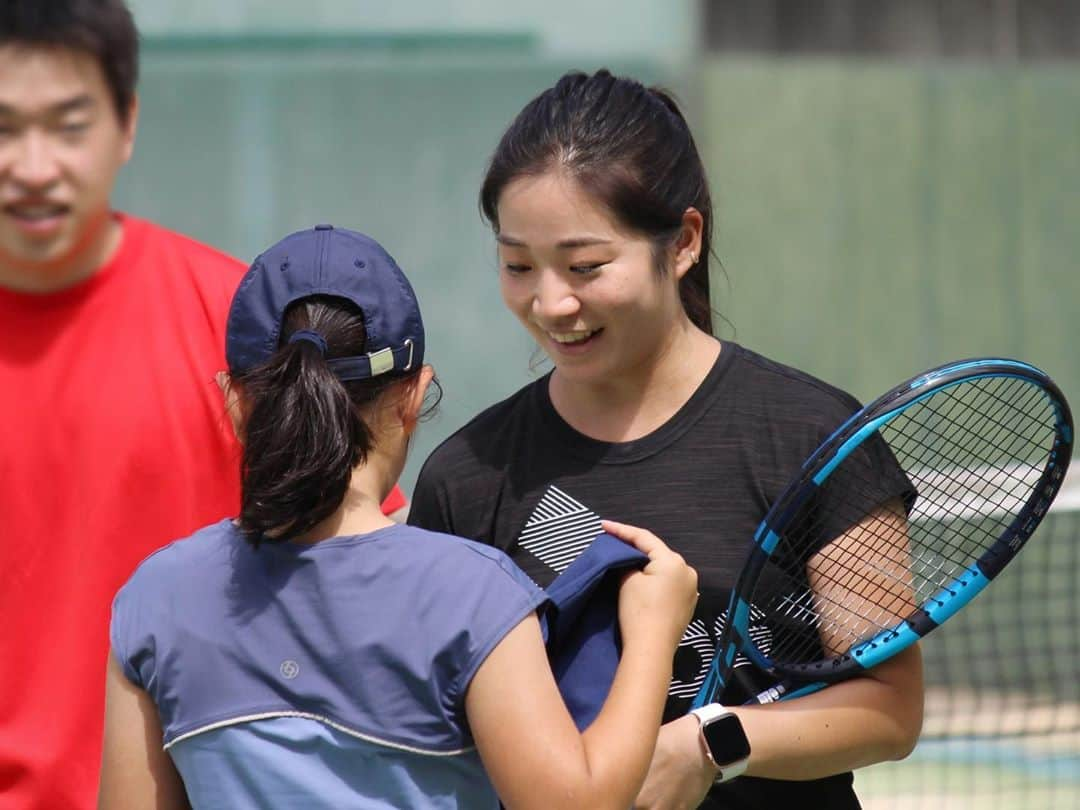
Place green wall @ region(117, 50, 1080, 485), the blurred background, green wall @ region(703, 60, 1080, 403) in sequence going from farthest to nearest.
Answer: green wall @ region(703, 60, 1080, 403), green wall @ region(117, 50, 1080, 485), the blurred background

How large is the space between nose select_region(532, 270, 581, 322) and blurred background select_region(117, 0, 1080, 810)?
13.5 ft

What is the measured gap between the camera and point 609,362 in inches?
95.4

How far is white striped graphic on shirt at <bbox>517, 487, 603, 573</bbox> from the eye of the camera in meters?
2.37

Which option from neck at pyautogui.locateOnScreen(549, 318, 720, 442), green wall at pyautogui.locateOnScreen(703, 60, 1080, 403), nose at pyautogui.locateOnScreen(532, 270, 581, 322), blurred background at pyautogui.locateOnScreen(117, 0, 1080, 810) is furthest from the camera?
green wall at pyautogui.locateOnScreen(703, 60, 1080, 403)

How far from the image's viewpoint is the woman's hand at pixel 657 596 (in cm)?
206

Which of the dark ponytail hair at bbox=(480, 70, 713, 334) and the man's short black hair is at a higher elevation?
the man's short black hair

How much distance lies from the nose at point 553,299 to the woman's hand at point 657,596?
0.36 metres

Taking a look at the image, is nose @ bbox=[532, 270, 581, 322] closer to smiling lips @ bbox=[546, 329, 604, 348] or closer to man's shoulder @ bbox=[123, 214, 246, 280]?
smiling lips @ bbox=[546, 329, 604, 348]

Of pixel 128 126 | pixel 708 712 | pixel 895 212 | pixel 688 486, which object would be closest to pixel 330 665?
pixel 708 712

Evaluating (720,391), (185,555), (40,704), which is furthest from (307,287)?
(40,704)

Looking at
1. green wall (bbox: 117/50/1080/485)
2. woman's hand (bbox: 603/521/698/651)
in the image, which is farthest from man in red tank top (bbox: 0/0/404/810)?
green wall (bbox: 117/50/1080/485)

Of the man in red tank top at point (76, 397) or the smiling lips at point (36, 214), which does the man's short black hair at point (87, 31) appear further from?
the smiling lips at point (36, 214)

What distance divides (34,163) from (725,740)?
1.21 m

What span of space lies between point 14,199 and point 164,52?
4.74 metres
